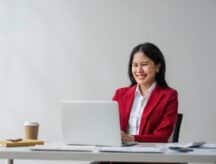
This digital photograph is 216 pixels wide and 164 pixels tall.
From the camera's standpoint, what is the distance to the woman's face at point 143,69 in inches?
100

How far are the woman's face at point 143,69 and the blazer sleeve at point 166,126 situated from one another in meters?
0.17

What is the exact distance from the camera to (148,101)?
251cm

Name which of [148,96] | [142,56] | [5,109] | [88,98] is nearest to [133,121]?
[148,96]

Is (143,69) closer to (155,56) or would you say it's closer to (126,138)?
(155,56)

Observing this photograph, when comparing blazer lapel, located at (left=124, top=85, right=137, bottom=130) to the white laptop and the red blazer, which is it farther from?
the white laptop

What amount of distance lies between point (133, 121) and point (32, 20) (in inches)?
70.8

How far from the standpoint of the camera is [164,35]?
12.4 feet

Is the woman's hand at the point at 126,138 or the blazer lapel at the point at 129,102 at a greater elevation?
the blazer lapel at the point at 129,102

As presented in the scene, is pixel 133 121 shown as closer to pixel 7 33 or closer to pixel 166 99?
pixel 166 99

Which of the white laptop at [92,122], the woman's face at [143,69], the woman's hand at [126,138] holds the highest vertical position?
the woman's face at [143,69]

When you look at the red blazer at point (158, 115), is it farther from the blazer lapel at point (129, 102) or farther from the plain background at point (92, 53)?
the plain background at point (92, 53)

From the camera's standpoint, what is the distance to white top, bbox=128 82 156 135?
249cm

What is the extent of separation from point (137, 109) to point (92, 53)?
1391 millimetres

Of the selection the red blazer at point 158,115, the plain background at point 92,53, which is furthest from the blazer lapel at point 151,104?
→ the plain background at point 92,53
